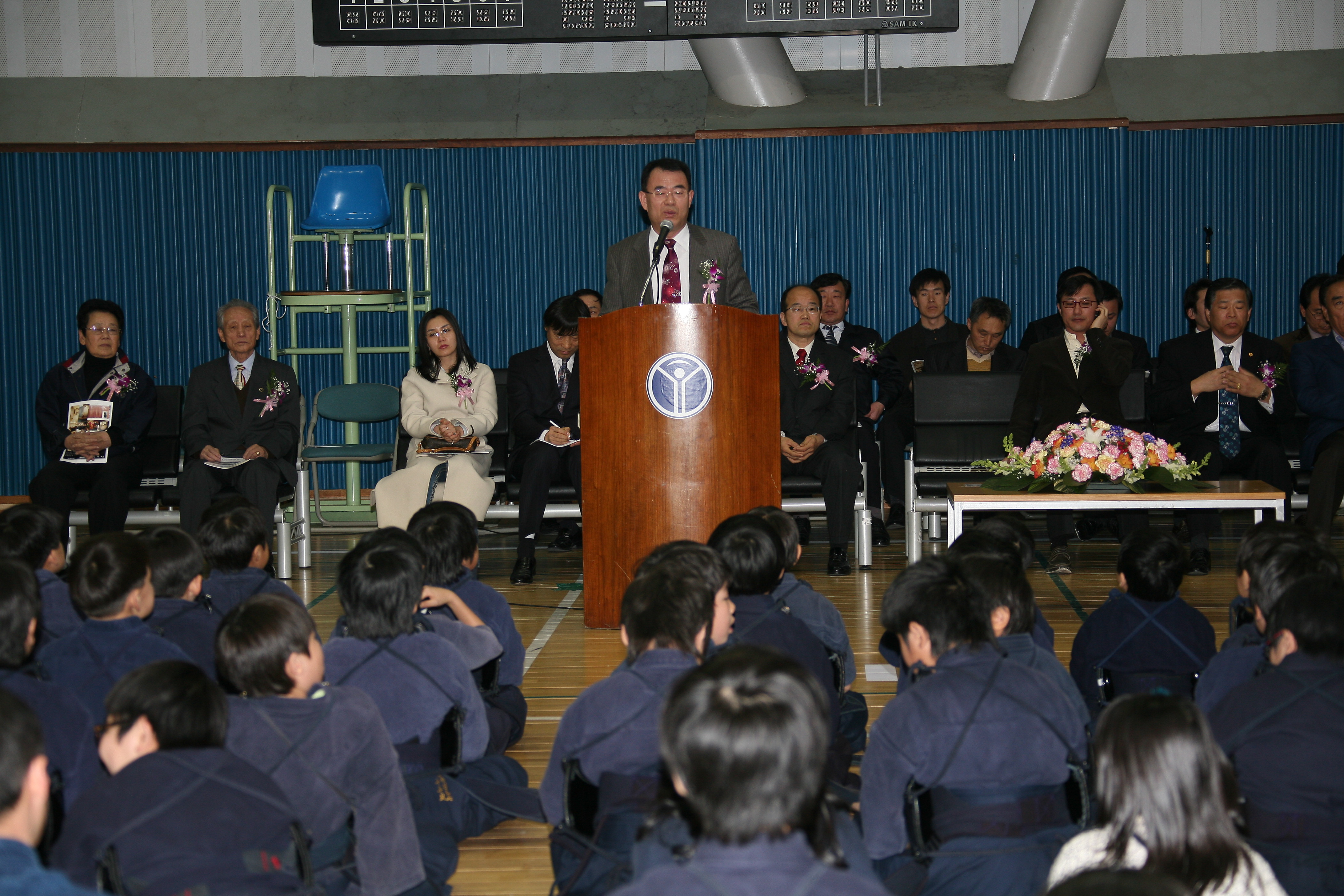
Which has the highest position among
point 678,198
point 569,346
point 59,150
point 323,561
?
point 59,150

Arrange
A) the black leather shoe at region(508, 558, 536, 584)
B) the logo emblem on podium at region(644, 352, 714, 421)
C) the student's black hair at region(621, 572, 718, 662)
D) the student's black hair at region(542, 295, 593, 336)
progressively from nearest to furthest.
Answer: the student's black hair at region(621, 572, 718, 662) < the logo emblem on podium at region(644, 352, 714, 421) < the black leather shoe at region(508, 558, 536, 584) < the student's black hair at region(542, 295, 593, 336)

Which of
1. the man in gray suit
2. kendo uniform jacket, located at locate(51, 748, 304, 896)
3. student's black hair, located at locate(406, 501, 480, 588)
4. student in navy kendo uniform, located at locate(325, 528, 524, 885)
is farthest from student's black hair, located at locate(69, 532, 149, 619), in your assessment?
the man in gray suit

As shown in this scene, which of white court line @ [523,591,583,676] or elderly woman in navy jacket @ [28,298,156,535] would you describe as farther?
elderly woman in navy jacket @ [28,298,156,535]

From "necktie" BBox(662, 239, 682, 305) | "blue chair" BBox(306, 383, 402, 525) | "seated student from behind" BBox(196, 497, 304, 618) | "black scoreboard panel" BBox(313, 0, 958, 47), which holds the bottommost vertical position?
"seated student from behind" BBox(196, 497, 304, 618)

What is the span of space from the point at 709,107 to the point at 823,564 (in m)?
3.61

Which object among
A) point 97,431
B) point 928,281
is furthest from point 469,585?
point 928,281

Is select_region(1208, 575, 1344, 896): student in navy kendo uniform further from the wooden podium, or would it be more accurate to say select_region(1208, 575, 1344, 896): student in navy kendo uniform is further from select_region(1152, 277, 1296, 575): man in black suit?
select_region(1152, 277, 1296, 575): man in black suit

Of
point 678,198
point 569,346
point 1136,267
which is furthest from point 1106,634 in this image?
point 1136,267

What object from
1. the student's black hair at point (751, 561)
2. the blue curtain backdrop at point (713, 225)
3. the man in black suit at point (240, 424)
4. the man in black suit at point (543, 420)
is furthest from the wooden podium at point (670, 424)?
the blue curtain backdrop at point (713, 225)

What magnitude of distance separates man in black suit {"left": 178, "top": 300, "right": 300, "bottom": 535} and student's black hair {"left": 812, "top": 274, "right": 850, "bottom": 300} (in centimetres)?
293

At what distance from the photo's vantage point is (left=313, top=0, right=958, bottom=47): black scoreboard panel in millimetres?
5809

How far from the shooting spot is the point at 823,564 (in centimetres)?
616

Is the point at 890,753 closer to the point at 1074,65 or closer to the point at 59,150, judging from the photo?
the point at 1074,65

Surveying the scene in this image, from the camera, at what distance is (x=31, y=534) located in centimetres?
343
